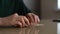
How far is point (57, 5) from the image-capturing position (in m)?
2.78

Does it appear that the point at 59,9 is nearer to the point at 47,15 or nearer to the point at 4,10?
the point at 47,15

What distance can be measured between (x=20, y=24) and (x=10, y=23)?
6 cm

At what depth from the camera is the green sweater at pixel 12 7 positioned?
5.93ft

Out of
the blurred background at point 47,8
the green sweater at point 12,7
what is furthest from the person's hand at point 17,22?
the blurred background at point 47,8

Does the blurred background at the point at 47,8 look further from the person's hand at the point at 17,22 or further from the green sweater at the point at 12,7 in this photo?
the person's hand at the point at 17,22

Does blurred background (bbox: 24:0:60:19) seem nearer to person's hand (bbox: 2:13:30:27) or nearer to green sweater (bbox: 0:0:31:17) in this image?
green sweater (bbox: 0:0:31:17)

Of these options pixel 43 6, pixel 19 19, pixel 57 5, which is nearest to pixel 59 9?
pixel 57 5

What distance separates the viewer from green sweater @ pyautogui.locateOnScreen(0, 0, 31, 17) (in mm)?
1807

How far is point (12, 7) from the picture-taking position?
6.16 feet

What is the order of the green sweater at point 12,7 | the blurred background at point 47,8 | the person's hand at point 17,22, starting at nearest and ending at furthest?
the person's hand at point 17,22 → the green sweater at point 12,7 → the blurred background at point 47,8

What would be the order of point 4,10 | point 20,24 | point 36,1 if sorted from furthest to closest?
point 36,1 < point 4,10 < point 20,24

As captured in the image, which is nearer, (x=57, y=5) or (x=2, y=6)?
(x=2, y=6)

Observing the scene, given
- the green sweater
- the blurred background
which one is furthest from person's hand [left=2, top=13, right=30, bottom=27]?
the blurred background

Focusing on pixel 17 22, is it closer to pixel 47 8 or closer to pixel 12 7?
pixel 12 7
